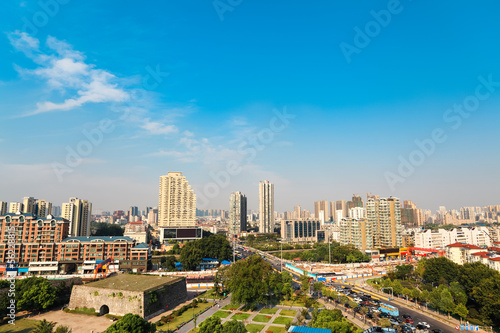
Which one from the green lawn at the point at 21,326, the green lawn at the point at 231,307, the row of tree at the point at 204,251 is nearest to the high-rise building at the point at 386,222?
the row of tree at the point at 204,251

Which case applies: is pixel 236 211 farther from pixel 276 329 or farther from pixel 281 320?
pixel 276 329

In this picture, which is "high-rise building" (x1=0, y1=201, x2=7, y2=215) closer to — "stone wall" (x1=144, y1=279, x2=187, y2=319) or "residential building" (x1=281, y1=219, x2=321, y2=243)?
"stone wall" (x1=144, y1=279, x2=187, y2=319)

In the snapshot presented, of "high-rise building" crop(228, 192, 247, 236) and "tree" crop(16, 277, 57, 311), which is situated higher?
"high-rise building" crop(228, 192, 247, 236)

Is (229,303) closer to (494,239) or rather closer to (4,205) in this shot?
(494,239)

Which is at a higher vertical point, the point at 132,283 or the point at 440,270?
the point at 132,283

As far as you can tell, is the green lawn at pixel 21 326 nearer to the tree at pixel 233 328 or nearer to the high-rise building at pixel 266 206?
the tree at pixel 233 328

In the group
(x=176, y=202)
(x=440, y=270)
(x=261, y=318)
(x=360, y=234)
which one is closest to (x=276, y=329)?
(x=261, y=318)

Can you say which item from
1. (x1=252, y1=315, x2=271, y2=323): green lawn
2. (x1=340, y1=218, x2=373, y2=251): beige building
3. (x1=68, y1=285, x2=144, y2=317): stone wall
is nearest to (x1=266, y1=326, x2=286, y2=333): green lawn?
(x1=252, y1=315, x2=271, y2=323): green lawn
